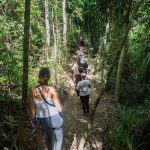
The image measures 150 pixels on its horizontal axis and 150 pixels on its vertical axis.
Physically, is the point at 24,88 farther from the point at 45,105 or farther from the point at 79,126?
the point at 79,126

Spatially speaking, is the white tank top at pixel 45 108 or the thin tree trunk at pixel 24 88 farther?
the thin tree trunk at pixel 24 88

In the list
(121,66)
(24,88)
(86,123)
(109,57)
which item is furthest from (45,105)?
(109,57)

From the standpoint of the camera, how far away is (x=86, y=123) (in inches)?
411

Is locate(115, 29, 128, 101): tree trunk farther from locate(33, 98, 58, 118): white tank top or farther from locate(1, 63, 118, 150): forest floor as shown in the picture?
locate(33, 98, 58, 118): white tank top

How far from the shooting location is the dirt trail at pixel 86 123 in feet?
29.1

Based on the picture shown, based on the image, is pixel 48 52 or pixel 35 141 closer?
pixel 35 141

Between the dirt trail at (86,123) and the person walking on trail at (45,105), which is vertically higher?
the person walking on trail at (45,105)

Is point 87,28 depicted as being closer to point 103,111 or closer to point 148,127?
point 103,111

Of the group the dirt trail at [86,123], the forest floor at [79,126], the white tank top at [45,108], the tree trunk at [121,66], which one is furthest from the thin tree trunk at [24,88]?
the tree trunk at [121,66]

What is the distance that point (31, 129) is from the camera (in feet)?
26.4

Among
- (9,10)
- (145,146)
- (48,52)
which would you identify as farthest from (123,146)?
(48,52)

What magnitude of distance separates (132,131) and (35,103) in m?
3.82

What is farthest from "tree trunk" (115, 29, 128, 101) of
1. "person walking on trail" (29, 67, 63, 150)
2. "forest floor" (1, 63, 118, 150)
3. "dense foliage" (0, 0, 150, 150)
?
"person walking on trail" (29, 67, 63, 150)

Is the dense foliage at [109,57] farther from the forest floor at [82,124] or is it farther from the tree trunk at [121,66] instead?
the forest floor at [82,124]
